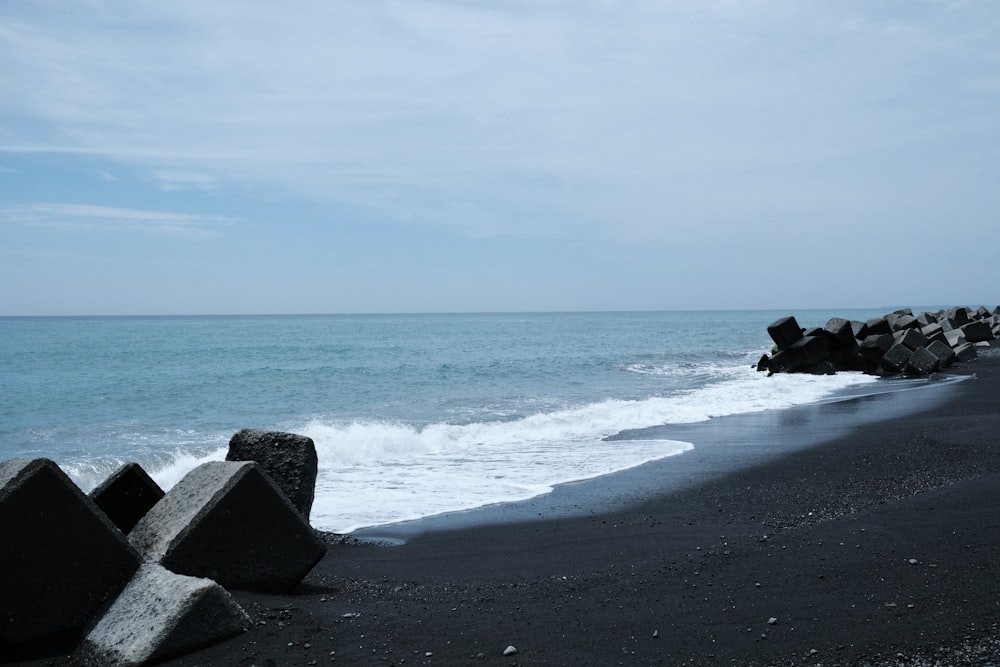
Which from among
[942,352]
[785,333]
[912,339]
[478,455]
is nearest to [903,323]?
[912,339]

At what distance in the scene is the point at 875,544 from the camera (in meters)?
5.56

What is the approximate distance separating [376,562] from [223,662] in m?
2.20

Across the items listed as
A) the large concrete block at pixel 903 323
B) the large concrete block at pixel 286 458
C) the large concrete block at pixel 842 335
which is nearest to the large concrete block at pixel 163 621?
the large concrete block at pixel 286 458

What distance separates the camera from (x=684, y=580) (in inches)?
201

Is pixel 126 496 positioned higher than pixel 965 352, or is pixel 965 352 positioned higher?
pixel 126 496

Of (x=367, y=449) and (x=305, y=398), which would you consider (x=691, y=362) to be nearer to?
(x=305, y=398)

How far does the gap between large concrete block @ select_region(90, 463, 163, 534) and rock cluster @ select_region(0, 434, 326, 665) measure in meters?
0.75

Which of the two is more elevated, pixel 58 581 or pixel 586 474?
pixel 58 581

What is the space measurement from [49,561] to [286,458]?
2.17 m

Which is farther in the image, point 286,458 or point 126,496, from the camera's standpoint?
point 286,458

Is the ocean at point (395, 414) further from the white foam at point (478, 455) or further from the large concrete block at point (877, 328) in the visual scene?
the large concrete block at point (877, 328)

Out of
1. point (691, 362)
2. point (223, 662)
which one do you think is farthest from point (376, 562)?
point (691, 362)

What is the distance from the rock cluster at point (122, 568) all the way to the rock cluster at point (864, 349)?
21293 millimetres

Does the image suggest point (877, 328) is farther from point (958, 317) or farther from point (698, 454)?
point (698, 454)
